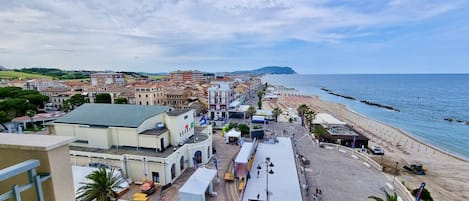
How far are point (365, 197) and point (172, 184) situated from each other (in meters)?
19.0

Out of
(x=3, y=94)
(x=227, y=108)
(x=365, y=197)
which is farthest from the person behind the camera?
(x=3, y=94)

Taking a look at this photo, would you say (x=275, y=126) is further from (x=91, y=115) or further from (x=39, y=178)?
(x=39, y=178)

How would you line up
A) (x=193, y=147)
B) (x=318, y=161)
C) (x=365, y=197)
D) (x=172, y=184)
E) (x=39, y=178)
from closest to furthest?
(x=39, y=178), (x=365, y=197), (x=172, y=184), (x=193, y=147), (x=318, y=161)

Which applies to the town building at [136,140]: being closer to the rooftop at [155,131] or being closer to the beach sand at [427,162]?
the rooftop at [155,131]

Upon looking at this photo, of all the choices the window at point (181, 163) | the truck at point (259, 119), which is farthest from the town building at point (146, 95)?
the window at point (181, 163)

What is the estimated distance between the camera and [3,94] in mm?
63094

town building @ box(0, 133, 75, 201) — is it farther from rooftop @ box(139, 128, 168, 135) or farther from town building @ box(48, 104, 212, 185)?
rooftop @ box(139, 128, 168, 135)

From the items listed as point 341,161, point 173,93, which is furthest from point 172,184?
point 173,93

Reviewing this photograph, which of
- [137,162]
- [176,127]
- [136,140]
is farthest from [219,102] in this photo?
[137,162]

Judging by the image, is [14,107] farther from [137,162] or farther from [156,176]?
[156,176]

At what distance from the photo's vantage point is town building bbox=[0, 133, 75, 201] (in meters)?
3.47

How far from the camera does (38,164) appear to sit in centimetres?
339

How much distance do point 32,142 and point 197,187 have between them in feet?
55.1

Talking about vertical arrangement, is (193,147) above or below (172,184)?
above
